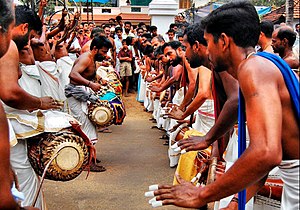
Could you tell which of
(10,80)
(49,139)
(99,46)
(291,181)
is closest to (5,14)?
(10,80)

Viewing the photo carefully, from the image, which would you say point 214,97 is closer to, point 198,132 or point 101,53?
point 198,132

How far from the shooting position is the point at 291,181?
2424mm

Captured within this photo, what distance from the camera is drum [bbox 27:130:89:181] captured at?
12.8ft

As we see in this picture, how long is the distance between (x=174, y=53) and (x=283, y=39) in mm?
1867

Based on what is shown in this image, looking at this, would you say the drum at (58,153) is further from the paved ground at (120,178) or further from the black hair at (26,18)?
the paved ground at (120,178)

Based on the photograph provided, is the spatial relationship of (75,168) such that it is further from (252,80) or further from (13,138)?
(252,80)

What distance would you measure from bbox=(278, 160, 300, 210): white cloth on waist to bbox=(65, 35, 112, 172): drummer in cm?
454

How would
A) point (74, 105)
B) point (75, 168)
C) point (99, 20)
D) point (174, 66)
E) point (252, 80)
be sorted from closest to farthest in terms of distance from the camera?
point (252, 80) < point (75, 168) < point (74, 105) < point (174, 66) < point (99, 20)

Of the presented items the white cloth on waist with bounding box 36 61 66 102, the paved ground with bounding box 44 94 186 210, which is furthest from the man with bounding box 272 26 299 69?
the white cloth on waist with bounding box 36 61 66 102

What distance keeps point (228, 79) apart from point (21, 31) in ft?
6.03

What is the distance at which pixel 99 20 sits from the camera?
102ft

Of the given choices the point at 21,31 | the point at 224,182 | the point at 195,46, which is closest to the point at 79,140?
the point at 21,31

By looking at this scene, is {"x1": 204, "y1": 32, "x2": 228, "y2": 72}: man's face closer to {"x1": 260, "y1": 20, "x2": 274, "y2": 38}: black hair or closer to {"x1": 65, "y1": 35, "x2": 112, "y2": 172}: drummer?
{"x1": 65, "y1": 35, "x2": 112, "y2": 172}: drummer

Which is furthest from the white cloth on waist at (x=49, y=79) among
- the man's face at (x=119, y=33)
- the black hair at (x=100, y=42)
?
the man's face at (x=119, y=33)
